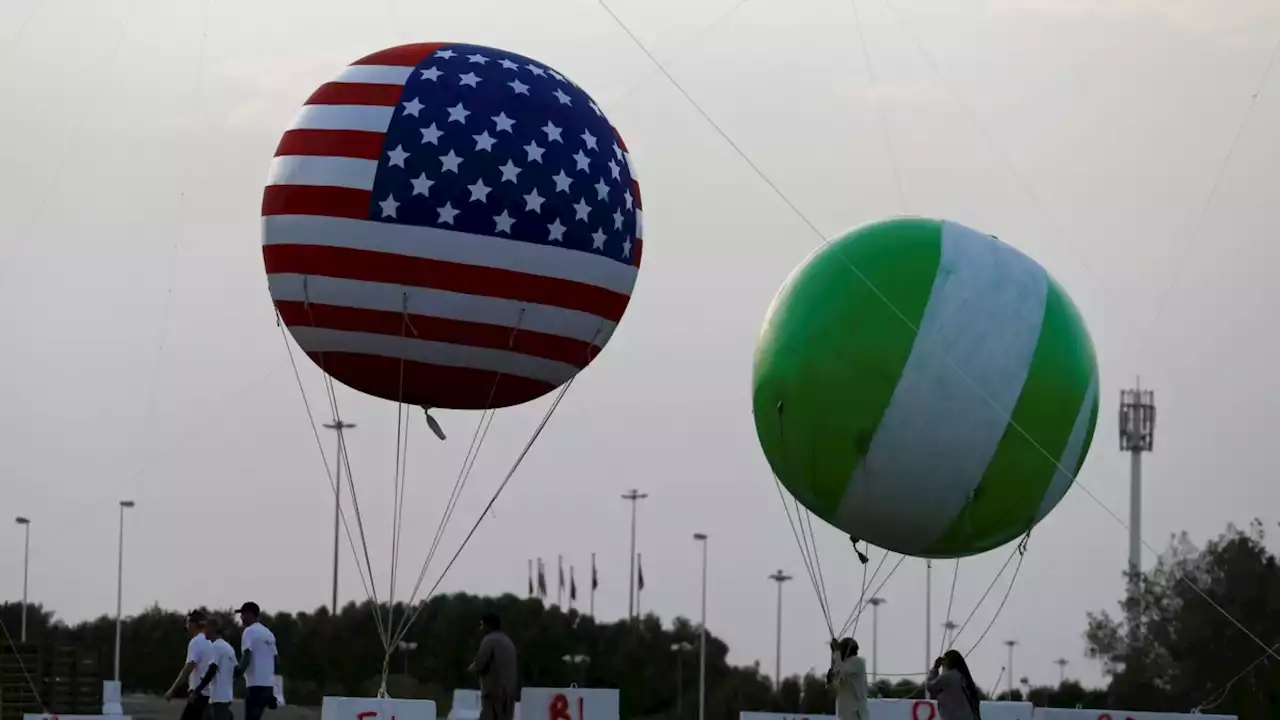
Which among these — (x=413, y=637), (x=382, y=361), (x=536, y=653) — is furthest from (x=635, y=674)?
(x=382, y=361)

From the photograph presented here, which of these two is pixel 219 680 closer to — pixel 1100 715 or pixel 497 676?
pixel 497 676

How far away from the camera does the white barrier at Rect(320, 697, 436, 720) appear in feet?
60.1

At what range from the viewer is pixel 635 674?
253ft

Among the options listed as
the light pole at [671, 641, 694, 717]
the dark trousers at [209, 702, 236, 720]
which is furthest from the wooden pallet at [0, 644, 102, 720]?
the light pole at [671, 641, 694, 717]

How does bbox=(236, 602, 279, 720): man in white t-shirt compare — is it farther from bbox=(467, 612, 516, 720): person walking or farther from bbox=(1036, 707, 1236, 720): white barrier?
bbox=(1036, 707, 1236, 720): white barrier

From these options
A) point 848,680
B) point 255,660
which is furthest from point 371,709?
point 848,680

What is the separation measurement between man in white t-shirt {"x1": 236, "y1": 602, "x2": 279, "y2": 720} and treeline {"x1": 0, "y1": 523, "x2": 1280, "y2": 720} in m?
30.7

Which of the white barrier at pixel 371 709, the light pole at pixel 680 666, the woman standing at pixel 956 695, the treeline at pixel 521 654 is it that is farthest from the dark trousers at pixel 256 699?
the light pole at pixel 680 666

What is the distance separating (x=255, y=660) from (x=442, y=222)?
172 inches

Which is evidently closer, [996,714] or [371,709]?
[371,709]

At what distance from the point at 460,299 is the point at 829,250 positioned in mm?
3579

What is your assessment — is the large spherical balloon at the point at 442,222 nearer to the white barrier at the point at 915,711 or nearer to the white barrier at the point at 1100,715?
the white barrier at the point at 915,711

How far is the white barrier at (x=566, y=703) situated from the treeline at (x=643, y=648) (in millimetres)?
32686

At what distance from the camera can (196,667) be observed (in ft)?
68.1
